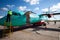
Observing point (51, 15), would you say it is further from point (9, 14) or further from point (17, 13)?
point (9, 14)

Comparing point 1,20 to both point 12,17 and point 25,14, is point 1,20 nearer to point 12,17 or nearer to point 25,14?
point 12,17

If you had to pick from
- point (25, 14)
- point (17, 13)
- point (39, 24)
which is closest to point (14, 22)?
point (17, 13)

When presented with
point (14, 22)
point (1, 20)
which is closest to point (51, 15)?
point (14, 22)

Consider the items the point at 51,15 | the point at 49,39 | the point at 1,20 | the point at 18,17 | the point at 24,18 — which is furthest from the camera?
the point at 51,15

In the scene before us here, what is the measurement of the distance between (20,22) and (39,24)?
371 inches

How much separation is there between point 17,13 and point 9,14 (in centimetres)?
187

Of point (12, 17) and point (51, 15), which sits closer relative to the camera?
point (12, 17)

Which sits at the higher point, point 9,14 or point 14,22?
point 9,14

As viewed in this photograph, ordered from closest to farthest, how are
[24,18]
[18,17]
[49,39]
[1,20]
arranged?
[49,39] < [1,20] < [18,17] < [24,18]

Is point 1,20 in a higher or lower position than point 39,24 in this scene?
higher

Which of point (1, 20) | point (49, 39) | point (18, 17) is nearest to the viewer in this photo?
point (49, 39)

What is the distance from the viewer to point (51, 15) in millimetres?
20062

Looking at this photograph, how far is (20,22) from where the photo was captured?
41.4ft

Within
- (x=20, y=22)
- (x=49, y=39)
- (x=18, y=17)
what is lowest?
(x=49, y=39)
